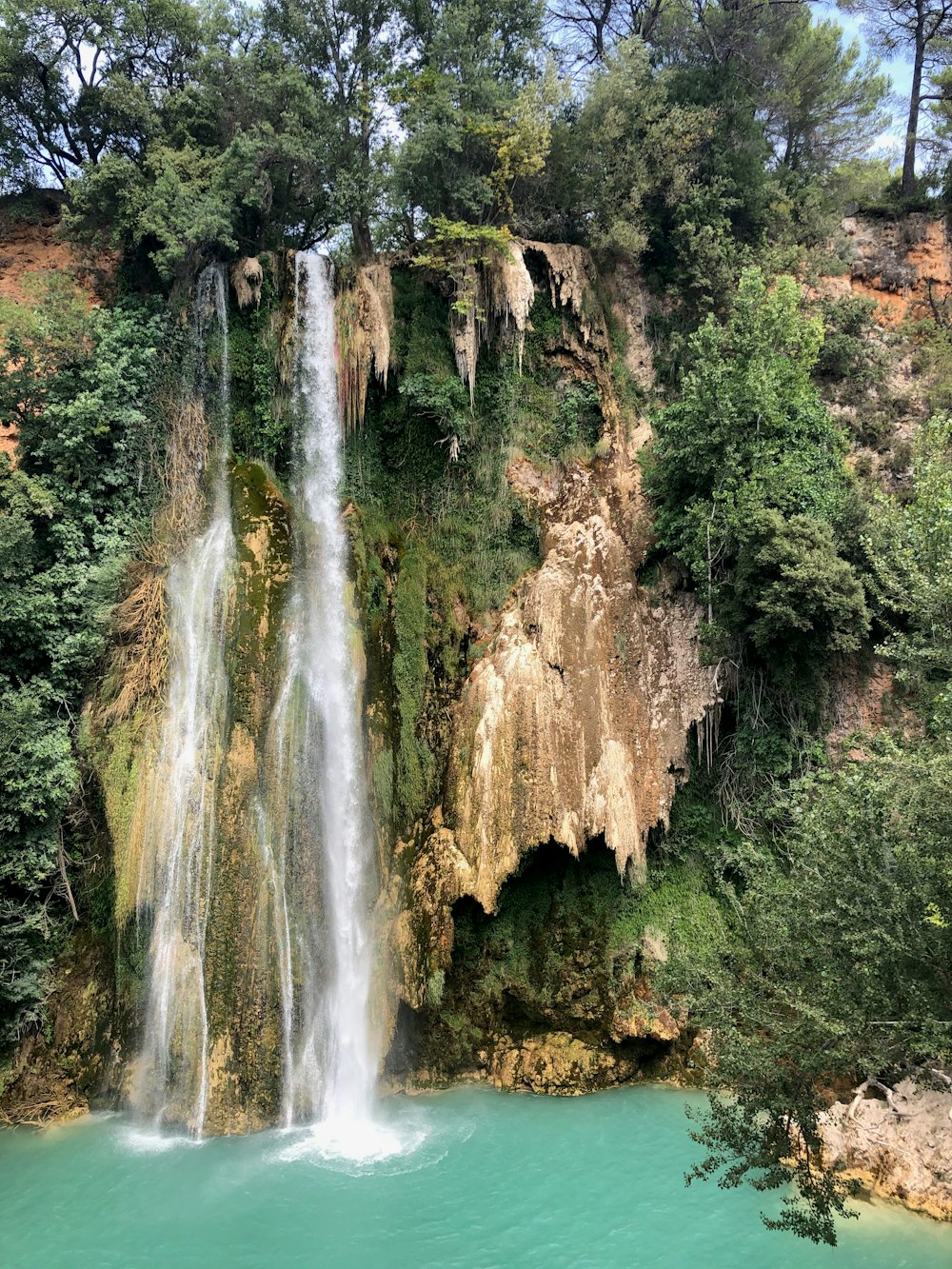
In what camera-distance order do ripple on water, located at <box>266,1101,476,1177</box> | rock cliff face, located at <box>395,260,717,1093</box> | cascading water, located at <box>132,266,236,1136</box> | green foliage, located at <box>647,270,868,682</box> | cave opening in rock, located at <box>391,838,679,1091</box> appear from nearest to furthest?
ripple on water, located at <box>266,1101,476,1177</box> → cascading water, located at <box>132,266,236,1136</box> → green foliage, located at <box>647,270,868,682</box> → cave opening in rock, located at <box>391,838,679,1091</box> → rock cliff face, located at <box>395,260,717,1093</box>

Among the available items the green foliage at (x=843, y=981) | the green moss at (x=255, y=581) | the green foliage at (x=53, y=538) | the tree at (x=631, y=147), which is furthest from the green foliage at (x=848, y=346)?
the green foliage at (x=53, y=538)

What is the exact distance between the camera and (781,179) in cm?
1852

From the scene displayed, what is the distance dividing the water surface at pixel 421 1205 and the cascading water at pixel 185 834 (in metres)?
0.79

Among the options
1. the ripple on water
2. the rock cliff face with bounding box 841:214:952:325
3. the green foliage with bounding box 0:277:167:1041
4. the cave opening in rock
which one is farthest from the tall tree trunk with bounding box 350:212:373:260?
the ripple on water

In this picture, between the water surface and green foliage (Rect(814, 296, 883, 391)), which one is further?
green foliage (Rect(814, 296, 883, 391))

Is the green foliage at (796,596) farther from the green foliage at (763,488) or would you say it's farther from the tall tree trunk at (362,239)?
the tall tree trunk at (362,239)

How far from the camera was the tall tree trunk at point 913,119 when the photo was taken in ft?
64.4

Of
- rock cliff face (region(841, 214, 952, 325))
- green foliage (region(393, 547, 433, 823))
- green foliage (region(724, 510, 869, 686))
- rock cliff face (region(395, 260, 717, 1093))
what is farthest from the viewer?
rock cliff face (region(841, 214, 952, 325))

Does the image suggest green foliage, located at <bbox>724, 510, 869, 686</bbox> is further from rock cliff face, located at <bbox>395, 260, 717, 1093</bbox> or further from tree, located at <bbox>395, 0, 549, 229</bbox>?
tree, located at <bbox>395, 0, 549, 229</bbox>

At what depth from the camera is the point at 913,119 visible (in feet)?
65.9

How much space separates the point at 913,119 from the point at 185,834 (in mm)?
22540

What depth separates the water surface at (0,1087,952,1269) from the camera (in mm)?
8922

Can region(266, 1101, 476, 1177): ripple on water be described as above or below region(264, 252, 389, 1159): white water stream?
below

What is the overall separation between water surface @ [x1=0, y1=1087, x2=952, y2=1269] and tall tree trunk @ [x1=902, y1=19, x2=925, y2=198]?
2023cm
